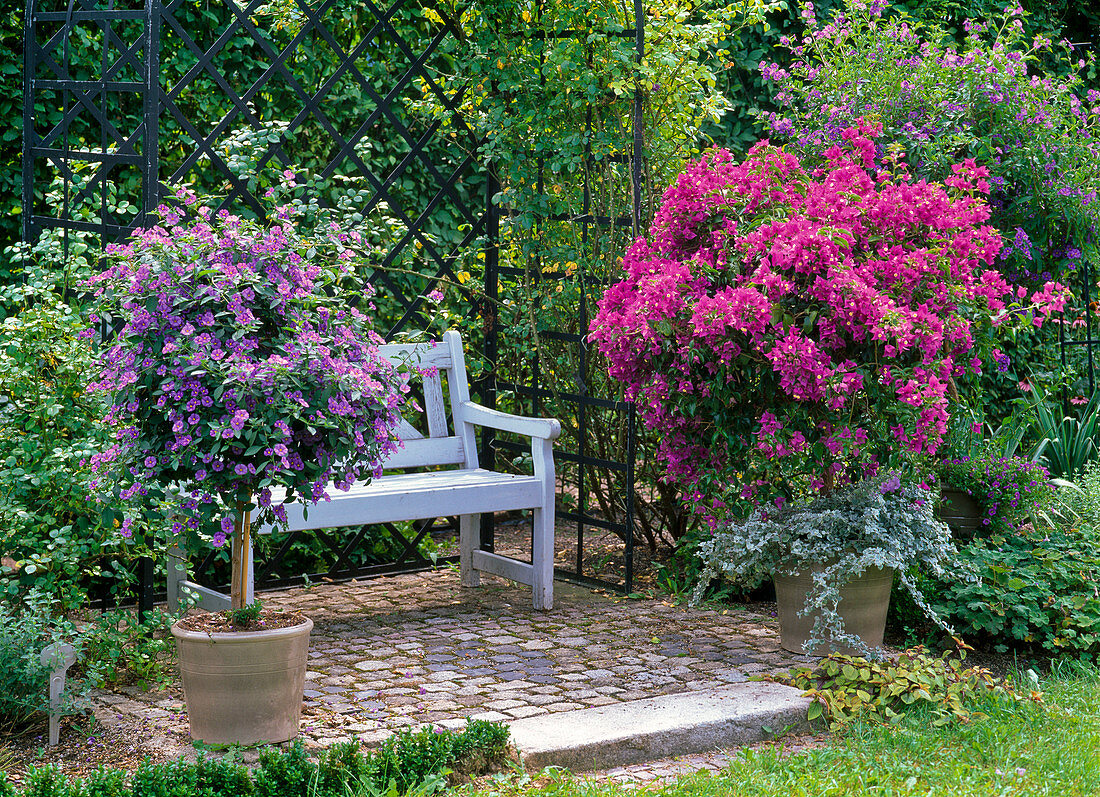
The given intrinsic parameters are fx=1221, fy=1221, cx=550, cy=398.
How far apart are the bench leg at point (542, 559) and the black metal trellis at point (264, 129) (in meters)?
0.36

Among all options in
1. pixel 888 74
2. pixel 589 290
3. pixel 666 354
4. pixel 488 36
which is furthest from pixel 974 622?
pixel 488 36

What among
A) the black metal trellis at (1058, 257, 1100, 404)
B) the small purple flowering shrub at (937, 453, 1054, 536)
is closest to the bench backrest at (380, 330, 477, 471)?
the small purple flowering shrub at (937, 453, 1054, 536)

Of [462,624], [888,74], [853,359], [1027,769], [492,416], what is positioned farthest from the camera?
[888,74]

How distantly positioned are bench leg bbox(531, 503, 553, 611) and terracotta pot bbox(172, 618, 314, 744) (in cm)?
168

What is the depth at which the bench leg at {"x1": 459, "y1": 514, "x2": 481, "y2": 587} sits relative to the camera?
529cm

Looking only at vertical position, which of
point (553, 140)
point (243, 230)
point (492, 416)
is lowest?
point (492, 416)

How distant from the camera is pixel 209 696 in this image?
128 inches

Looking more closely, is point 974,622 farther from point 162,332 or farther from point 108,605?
point 108,605

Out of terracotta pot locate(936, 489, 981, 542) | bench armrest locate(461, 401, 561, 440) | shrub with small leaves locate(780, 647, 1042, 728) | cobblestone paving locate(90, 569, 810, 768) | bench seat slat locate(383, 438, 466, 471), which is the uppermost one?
bench armrest locate(461, 401, 561, 440)

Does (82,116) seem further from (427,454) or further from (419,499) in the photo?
(419,499)

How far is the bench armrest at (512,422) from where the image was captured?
4762mm

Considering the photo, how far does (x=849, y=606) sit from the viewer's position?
158 inches

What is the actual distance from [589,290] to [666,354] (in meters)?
1.17

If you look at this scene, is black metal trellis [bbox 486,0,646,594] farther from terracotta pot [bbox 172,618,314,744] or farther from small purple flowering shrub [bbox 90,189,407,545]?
terracotta pot [bbox 172,618,314,744]
